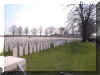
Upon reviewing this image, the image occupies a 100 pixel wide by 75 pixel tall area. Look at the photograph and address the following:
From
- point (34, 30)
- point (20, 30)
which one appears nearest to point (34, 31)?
point (34, 30)

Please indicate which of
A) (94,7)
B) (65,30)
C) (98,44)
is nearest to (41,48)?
(65,30)

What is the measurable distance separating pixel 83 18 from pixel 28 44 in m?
1.29

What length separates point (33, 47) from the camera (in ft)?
7.79

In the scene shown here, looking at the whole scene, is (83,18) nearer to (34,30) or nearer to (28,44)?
(34,30)

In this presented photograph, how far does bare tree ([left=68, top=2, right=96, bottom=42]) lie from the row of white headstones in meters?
0.35

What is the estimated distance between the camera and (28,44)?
7.82 feet

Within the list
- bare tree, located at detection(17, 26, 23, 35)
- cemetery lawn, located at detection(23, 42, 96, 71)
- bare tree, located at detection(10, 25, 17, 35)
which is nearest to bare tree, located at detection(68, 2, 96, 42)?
cemetery lawn, located at detection(23, 42, 96, 71)

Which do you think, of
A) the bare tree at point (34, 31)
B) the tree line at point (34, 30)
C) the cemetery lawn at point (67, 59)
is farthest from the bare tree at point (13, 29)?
the cemetery lawn at point (67, 59)

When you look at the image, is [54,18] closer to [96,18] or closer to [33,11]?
[33,11]

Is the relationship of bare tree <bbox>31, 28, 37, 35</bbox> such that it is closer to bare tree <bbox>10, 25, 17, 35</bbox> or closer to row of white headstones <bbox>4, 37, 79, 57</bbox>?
row of white headstones <bbox>4, 37, 79, 57</bbox>

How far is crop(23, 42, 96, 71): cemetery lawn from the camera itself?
2.36 m

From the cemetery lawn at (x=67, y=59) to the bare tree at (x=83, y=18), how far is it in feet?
0.79

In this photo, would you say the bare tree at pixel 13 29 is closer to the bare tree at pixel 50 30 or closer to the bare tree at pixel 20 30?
the bare tree at pixel 20 30

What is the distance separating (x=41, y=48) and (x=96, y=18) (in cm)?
133
